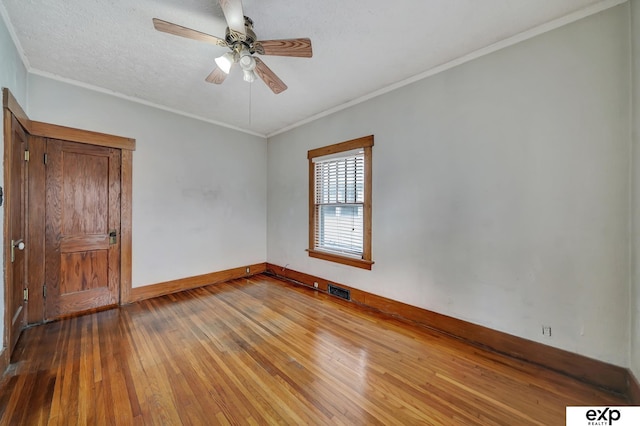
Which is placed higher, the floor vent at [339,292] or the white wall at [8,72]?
the white wall at [8,72]

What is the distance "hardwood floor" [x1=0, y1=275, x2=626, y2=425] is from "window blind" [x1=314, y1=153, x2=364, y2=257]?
1141 mm

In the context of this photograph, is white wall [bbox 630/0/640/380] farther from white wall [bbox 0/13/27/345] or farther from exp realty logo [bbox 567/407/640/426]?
white wall [bbox 0/13/27/345]

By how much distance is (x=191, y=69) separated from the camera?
2.63 metres

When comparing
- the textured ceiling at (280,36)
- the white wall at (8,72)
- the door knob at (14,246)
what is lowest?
the door knob at (14,246)

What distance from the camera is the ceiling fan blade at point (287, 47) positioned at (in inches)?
70.7

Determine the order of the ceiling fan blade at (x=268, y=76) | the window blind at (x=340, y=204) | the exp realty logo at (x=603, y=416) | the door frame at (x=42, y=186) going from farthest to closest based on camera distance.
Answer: the window blind at (x=340, y=204) < the ceiling fan blade at (x=268, y=76) < the door frame at (x=42, y=186) < the exp realty logo at (x=603, y=416)

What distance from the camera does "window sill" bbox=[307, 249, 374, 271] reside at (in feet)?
10.4

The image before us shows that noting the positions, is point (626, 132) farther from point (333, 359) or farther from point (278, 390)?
point (278, 390)

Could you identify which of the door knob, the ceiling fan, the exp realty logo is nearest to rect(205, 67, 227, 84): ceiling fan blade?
the ceiling fan

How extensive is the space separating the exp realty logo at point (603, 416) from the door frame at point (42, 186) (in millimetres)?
4007

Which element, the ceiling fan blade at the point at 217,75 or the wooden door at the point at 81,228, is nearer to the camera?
the ceiling fan blade at the point at 217,75

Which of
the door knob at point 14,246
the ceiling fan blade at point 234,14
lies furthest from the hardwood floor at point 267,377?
the ceiling fan blade at point 234,14

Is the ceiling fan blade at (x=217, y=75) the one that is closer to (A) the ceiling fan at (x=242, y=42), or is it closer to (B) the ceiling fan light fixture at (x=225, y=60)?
(A) the ceiling fan at (x=242, y=42)

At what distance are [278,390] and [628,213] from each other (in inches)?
109
